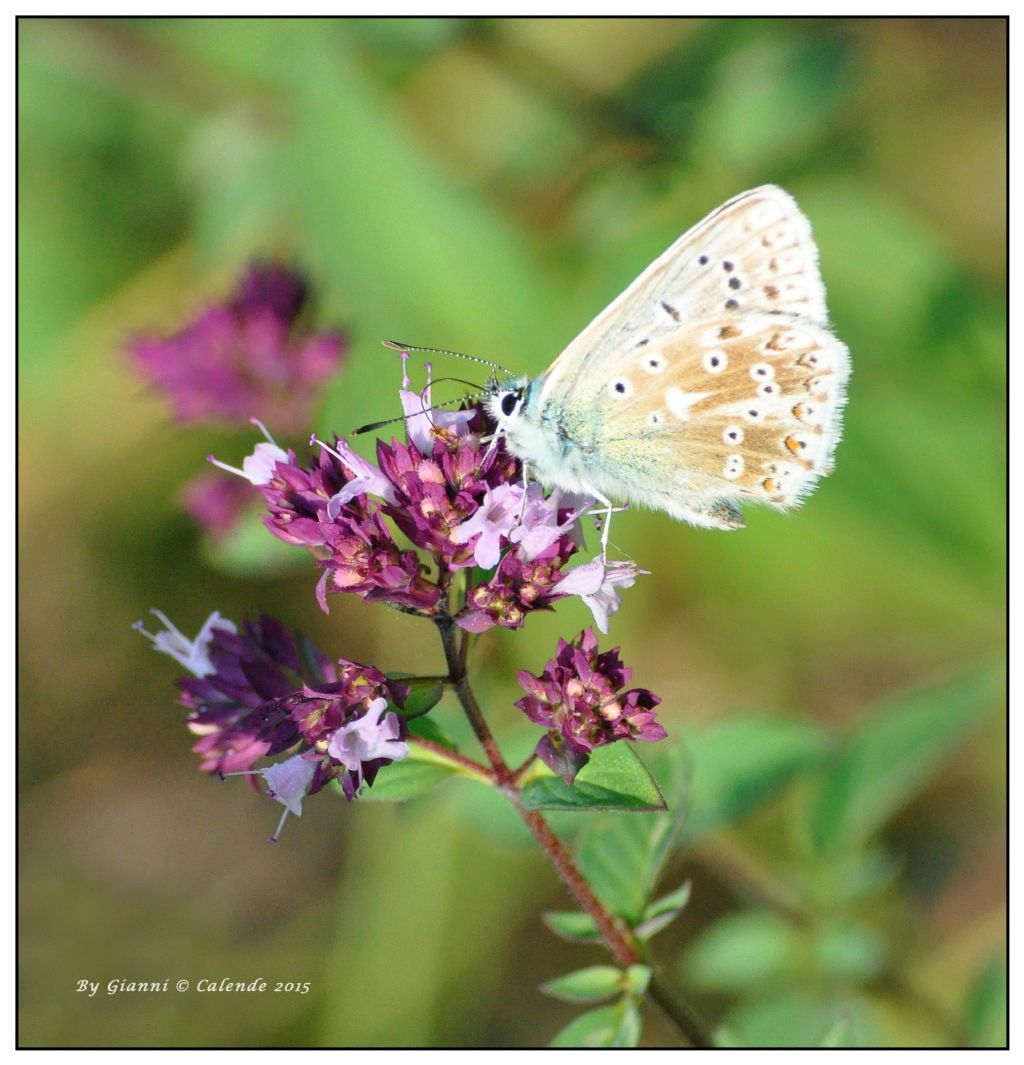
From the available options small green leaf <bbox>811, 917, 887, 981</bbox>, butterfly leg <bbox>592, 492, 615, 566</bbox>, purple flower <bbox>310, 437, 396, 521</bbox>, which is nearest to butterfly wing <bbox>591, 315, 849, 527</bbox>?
butterfly leg <bbox>592, 492, 615, 566</bbox>

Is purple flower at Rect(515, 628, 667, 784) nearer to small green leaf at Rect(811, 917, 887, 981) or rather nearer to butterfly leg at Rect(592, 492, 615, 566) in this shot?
butterfly leg at Rect(592, 492, 615, 566)

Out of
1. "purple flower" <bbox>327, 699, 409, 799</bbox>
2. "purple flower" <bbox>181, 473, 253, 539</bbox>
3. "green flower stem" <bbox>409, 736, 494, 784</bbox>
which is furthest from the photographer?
"purple flower" <bbox>181, 473, 253, 539</bbox>

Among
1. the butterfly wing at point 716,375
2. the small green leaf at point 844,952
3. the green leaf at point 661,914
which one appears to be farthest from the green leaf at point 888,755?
the butterfly wing at point 716,375

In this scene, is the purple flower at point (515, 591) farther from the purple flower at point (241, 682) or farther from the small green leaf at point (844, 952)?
the small green leaf at point (844, 952)

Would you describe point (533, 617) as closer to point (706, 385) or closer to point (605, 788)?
point (706, 385)

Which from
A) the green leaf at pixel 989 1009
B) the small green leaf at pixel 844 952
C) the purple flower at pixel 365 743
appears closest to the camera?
the purple flower at pixel 365 743

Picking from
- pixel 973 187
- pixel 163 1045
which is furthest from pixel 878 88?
pixel 163 1045
